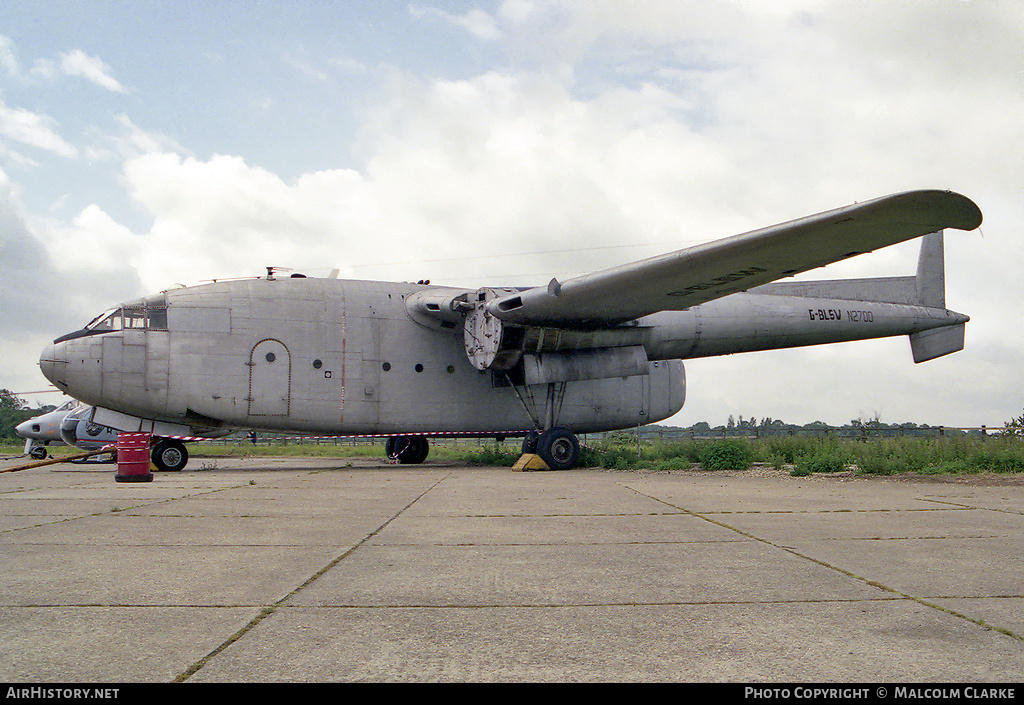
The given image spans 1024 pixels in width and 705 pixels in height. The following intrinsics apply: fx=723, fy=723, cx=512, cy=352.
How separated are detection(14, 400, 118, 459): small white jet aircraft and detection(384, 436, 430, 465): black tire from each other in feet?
30.5

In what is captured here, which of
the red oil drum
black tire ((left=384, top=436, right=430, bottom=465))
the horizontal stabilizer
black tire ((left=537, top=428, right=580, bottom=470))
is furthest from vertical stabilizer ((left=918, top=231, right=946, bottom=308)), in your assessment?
the red oil drum

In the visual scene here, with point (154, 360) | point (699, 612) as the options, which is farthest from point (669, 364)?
point (699, 612)

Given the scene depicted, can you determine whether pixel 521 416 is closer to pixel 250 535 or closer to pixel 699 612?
pixel 250 535

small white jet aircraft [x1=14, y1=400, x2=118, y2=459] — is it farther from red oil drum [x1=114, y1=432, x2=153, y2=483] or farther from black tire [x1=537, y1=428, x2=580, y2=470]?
black tire [x1=537, y1=428, x2=580, y2=470]

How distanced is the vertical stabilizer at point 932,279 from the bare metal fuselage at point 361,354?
420 mm

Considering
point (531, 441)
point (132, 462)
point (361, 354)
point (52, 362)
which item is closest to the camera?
point (132, 462)

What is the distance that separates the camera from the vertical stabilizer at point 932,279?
62.0 feet

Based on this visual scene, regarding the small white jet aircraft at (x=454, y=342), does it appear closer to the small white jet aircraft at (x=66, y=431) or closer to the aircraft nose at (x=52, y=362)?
the aircraft nose at (x=52, y=362)

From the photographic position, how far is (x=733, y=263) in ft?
38.7

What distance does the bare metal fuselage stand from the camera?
1418cm

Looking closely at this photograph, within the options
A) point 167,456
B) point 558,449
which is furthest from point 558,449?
point 167,456

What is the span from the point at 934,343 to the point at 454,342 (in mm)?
12438

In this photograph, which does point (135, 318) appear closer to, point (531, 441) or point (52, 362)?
point (52, 362)
